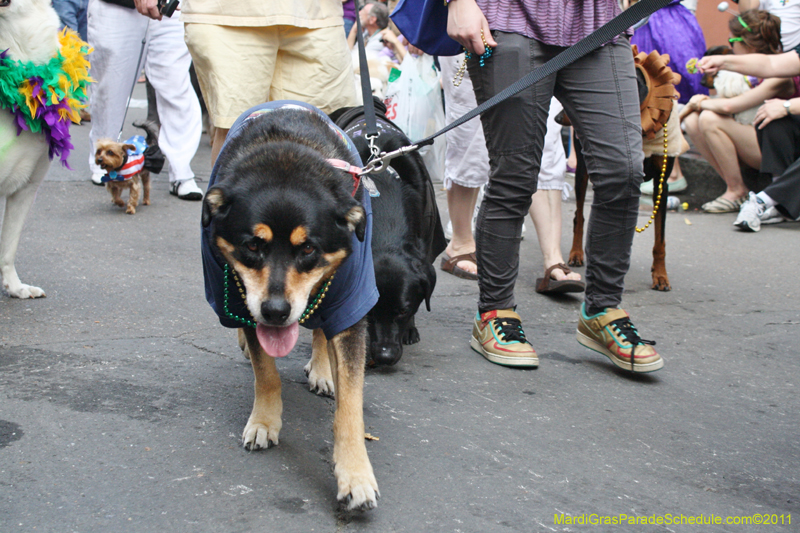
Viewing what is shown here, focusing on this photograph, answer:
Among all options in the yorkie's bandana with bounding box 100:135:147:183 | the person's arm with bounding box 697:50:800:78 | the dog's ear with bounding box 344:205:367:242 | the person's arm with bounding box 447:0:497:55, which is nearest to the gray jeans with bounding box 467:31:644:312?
the person's arm with bounding box 447:0:497:55

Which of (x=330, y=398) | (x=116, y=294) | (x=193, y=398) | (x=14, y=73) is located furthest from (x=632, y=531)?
(x=14, y=73)

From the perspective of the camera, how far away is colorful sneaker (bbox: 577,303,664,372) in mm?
3346

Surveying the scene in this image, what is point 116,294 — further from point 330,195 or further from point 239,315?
point 330,195

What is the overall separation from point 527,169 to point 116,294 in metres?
2.39

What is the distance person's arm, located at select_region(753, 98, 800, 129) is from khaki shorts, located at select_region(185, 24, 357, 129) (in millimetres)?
4431

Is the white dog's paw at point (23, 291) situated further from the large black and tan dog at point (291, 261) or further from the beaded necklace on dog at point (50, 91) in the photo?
the large black and tan dog at point (291, 261)

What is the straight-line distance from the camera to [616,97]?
319cm

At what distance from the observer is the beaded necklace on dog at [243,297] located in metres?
2.32

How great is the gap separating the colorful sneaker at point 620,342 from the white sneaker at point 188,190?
4.30m

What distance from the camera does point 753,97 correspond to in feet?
22.9

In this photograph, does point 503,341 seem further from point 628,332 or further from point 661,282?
point 661,282

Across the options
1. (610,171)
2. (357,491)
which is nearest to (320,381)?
(357,491)

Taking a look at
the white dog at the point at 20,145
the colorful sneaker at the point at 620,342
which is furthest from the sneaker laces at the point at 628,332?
the white dog at the point at 20,145

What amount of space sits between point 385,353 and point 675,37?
608 centimetres
